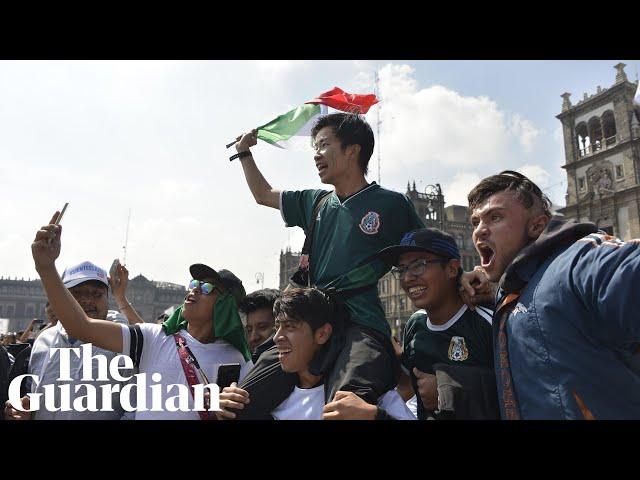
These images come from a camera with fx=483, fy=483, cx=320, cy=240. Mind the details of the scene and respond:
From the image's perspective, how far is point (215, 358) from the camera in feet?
12.4

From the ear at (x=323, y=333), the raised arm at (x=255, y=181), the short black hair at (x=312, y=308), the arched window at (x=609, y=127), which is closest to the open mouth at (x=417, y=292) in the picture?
the short black hair at (x=312, y=308)

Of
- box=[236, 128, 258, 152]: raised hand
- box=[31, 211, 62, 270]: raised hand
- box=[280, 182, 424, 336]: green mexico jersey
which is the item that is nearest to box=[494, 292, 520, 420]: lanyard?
box=[280, 182, 424, 336]: green mexico jersey

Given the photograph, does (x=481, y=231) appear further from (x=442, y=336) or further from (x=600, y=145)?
(x=600, y=145)

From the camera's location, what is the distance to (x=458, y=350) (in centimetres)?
298

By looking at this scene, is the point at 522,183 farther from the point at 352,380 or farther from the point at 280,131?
the point at 280,131

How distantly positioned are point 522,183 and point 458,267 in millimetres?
806

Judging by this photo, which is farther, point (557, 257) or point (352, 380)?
point (352, 380)

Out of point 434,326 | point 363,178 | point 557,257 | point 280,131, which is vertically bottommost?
point 434,326

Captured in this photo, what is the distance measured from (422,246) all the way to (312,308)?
844 mm

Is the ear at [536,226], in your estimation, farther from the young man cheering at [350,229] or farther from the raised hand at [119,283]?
the raised hand at [119,283]

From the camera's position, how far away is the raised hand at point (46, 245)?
2.97m

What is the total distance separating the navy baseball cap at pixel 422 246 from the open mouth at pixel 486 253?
371mm

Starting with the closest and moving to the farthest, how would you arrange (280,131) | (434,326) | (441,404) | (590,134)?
(441,404)
(434,326)
(280,131)
(590,134)
